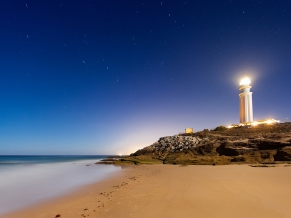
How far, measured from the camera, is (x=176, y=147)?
28219 mm

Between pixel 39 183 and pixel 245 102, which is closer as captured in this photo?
pixel 39 183

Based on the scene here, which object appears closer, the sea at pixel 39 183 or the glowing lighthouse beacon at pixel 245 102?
the sea at pixel 39 183

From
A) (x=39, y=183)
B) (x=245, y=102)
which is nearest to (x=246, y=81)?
(x=245, y=102)

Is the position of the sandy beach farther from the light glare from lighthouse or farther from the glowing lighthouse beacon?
the light glare from lighthouse

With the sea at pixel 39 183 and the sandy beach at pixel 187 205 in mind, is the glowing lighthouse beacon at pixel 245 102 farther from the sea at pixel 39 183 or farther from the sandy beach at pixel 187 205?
the sandy beach at pixel 187 205

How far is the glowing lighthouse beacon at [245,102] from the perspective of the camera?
54125mm

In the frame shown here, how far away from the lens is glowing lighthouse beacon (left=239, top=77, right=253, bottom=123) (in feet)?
178

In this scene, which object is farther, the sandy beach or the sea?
the sea

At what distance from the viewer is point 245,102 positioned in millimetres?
54812

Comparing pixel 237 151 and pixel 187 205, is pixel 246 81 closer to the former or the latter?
pixel 237 151

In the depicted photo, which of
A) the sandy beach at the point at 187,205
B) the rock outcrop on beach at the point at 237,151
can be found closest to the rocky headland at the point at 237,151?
the rock outcrop on beach at the point at 237,151

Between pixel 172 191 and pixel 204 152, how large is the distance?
16.7 m

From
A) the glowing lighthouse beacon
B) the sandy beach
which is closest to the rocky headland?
the sandy beach

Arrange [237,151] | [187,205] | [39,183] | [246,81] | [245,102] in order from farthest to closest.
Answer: [246,81] < [245,102] < [237,151] < [39,183] < [187,205]
